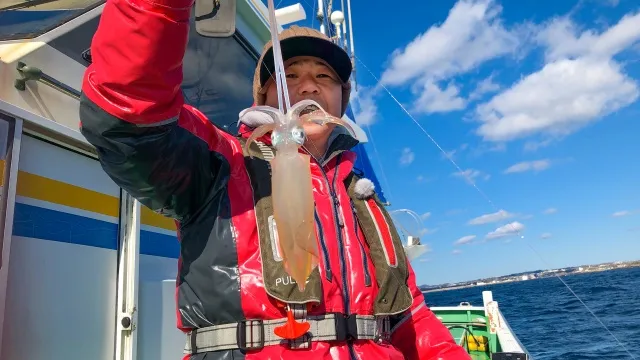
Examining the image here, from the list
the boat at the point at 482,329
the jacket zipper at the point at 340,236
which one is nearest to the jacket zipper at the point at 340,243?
the jacket zipper at the point at 340,236

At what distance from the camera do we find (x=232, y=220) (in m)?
1.62

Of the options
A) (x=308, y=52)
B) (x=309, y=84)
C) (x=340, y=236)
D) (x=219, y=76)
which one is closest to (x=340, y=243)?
(x=340, y=236)

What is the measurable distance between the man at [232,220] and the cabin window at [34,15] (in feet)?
4.33

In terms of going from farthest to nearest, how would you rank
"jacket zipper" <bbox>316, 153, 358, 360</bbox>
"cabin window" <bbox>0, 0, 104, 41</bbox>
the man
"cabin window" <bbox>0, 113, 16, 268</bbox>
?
"cabin window" <bbox>0, 0, 104, 41</bbox> < "cabin window" <bbox>0, 113, 16, 268</bbox> < "jacket zipper" <bbox>316, 153, 358, 360</bbox> < the man

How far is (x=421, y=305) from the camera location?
2.10 m

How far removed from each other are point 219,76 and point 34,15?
156cm

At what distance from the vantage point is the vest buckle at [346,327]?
60.7 inches

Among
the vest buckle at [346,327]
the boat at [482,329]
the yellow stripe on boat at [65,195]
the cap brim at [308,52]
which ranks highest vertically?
the cap brim at [308,52]

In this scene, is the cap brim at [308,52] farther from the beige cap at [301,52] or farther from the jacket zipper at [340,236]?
the jacket zipper at [340,236]

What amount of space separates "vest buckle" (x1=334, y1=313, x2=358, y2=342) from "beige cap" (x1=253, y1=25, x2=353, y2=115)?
3.91 ft

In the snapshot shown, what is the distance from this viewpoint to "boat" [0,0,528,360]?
193cm

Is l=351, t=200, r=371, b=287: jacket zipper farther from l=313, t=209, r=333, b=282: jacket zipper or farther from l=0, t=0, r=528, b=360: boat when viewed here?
l=0, t=0, r=528, b=360: boat

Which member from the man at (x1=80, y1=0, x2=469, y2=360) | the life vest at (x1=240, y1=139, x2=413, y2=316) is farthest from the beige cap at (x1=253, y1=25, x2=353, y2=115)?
the life vest at (x1=240, y1=139, x2=413, y2=316)

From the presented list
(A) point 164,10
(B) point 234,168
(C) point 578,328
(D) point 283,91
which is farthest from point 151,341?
(C) point 578,328
